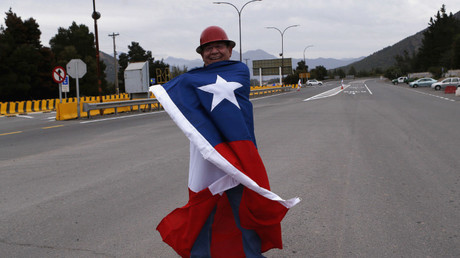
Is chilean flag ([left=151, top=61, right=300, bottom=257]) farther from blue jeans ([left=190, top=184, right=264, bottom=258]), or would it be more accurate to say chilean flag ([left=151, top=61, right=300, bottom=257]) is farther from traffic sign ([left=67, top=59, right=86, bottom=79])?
traffic sign ([left=67, top=59, right=86, bottom=79])

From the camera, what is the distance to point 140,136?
11.6m

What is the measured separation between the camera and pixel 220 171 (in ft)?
8.07

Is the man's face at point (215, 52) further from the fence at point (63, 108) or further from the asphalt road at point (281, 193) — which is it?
the fence at point (63, 108)

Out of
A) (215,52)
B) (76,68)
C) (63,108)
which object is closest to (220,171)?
(215,52)

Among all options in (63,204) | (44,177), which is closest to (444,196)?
(63,204)

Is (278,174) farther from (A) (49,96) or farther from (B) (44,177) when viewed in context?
(A) (49,96)

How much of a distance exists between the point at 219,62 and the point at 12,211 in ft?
12.0

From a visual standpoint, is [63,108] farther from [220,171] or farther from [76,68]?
[220,171]

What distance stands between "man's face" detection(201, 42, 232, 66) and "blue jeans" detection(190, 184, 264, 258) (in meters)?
0.81

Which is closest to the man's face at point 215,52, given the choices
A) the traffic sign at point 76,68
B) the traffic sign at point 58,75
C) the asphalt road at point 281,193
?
the asphalt road at point 281,193

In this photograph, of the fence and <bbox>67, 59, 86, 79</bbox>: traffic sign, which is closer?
the fence

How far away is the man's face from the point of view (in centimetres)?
261

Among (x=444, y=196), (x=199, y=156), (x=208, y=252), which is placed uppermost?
(x=199, y=156)

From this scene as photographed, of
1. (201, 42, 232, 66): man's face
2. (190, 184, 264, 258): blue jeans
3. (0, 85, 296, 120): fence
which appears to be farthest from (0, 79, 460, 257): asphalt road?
(0, 85, 296, 120): fence
